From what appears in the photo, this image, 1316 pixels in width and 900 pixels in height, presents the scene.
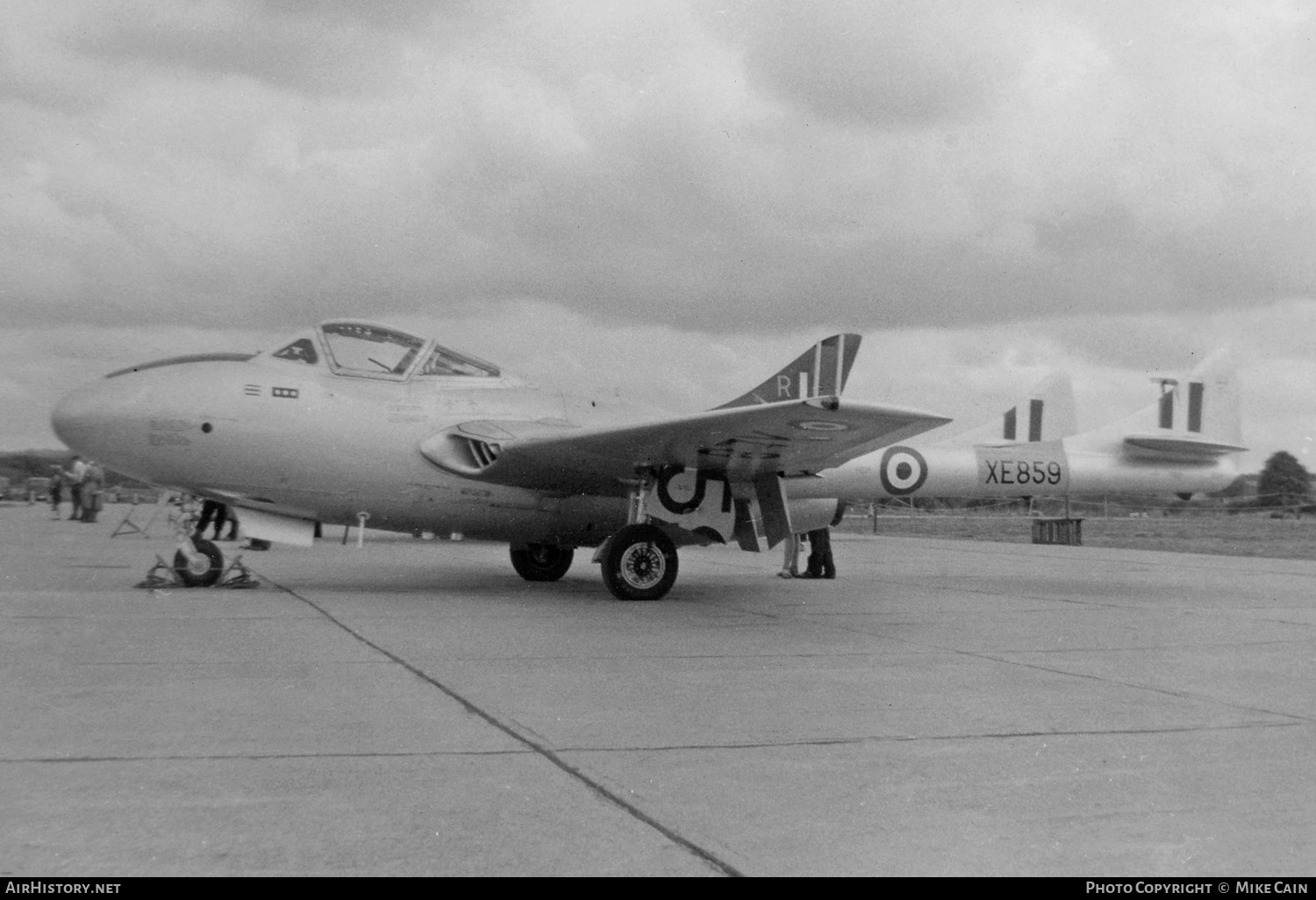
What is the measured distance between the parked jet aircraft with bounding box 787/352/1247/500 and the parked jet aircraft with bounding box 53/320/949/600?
3.18 metres

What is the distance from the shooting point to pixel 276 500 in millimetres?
11633

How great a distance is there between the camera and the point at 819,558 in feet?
51.3

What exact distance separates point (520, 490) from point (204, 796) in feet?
27.1

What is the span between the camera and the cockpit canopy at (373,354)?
11.9m

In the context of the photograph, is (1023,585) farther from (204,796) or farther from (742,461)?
(204,796)

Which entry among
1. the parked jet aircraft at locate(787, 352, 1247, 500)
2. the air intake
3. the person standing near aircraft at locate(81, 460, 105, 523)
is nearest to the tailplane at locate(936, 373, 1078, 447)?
the parked jet aircraft at locate(787, 352, 1247, 500)

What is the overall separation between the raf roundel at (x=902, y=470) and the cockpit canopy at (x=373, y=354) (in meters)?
5.22

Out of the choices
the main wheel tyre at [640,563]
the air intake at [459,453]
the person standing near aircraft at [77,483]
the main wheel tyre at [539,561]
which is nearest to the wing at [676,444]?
the air intake at [459,453]

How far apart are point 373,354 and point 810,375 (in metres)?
5.86

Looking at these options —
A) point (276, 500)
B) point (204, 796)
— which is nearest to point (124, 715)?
point (204, 796)

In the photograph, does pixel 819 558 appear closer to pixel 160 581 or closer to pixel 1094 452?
pixel 1094 452

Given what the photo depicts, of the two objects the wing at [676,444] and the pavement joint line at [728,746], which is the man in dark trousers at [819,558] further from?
the pavement joint line at [728,746]

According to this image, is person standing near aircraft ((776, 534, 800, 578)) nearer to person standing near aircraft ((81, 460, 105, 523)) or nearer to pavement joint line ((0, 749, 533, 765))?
pavement joint line ((0, 749, 533, 765))

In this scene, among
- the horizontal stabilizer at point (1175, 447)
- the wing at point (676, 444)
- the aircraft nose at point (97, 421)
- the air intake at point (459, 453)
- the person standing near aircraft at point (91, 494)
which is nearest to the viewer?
the wing at point (676, 444)
